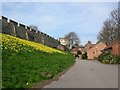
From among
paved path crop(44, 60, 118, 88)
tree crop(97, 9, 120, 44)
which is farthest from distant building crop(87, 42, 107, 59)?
paved path crop(44, 60, 118, 88)

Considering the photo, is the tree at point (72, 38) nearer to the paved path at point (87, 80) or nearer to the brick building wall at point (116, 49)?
the brick building wall at point (116, 49)

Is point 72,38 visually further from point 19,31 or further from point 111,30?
point 19,31

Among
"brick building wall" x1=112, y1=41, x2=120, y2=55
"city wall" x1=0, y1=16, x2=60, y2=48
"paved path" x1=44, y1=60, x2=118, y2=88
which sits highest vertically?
"city wall" x1=0, y1=16, x2=60, y2=48

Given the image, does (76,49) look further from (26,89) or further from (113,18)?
(26,89)

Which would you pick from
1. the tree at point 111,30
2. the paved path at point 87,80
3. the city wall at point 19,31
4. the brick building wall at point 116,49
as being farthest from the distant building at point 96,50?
the paved path at point 87,80

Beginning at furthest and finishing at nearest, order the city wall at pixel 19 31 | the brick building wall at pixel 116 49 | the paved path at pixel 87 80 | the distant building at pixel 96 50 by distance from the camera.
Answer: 1. the distant building at pixel 96 50
2. the brick building wall at pixel 116 49
3. the city wall at pixel 19 31
4. the paved path at pixel 87 80

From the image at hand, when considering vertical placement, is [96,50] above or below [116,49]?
above

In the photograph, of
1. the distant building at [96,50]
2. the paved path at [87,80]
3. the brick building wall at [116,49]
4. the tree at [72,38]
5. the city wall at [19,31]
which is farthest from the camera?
the tree at [72,38]

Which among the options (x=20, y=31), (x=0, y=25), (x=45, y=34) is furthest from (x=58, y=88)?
(x=45, y=34)

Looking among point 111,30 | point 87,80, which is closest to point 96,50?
point 111,30

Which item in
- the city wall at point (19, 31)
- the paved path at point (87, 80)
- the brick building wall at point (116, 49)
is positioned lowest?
the paved path at point (87, 80)

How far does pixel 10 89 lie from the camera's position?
11.3 meters

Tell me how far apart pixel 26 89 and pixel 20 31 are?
30829mm

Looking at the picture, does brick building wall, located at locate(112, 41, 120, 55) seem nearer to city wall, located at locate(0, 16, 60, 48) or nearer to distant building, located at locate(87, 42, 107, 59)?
city wall, located at locate(0, 16, 60, 48)
